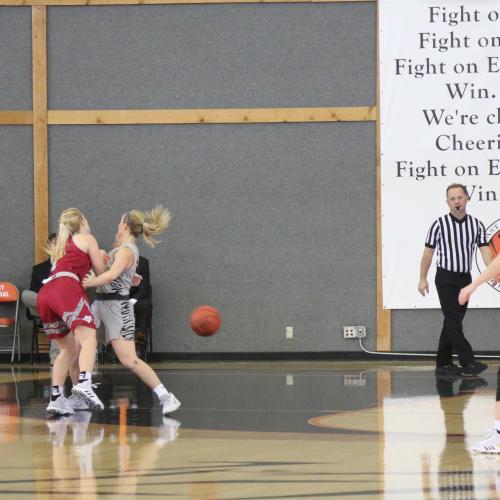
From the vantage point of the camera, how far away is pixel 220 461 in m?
5.92

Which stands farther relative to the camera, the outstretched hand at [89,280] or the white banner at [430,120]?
the white banner at [430,120]

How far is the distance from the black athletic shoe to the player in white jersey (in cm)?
379

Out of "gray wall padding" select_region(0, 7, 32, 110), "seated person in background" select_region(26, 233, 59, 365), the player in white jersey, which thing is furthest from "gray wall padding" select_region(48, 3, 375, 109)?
the player in white jersey

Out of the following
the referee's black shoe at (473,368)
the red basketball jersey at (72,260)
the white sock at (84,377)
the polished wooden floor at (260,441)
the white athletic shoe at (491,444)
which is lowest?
the polished wooden floor at (260,441)

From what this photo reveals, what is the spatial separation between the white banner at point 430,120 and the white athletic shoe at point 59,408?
6548 millimetres

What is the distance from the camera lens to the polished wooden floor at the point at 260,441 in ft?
16.8

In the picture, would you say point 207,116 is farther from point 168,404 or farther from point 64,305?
point 168,404

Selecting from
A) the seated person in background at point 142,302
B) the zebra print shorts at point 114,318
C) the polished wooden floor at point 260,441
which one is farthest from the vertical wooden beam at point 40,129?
the zebra print shorts at point 114,318

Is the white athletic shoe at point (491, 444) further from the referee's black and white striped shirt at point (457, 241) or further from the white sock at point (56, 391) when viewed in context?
the referee's black and white striped shirt at point (457, 241)

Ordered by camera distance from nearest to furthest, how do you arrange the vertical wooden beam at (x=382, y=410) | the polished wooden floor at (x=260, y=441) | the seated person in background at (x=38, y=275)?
the polished wooden floor at (x=260, y=441)
the vertical wooden beam at (x=382, y=410)
the seated person in background at (x=38, y=275)

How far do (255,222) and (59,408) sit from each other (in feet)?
20.8

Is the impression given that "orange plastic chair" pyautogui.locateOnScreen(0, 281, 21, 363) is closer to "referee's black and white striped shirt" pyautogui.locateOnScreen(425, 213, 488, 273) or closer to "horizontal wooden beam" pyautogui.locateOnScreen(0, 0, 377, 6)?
"horizontal wooden beam" pyautogui.locateOnScreen(0, 0, 377, 6)

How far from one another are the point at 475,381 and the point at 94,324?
12.8ft

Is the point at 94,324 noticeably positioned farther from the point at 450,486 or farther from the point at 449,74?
the point at 449,74
